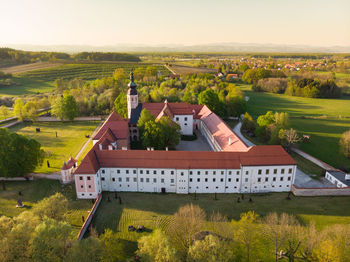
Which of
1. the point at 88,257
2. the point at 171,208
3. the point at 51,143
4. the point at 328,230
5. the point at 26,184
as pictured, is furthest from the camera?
the point at 51,143

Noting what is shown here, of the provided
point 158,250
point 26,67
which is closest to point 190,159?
point 158,250

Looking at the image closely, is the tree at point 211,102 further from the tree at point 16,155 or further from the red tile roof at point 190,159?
the tree at point 16,155

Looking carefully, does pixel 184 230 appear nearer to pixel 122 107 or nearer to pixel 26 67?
pixel 122 107

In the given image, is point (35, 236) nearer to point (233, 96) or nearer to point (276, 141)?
point (276, 141)

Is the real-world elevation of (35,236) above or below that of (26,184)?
above

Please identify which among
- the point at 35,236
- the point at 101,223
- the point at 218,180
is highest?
the point at 35,236

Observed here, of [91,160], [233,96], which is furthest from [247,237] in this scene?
[233,96]
